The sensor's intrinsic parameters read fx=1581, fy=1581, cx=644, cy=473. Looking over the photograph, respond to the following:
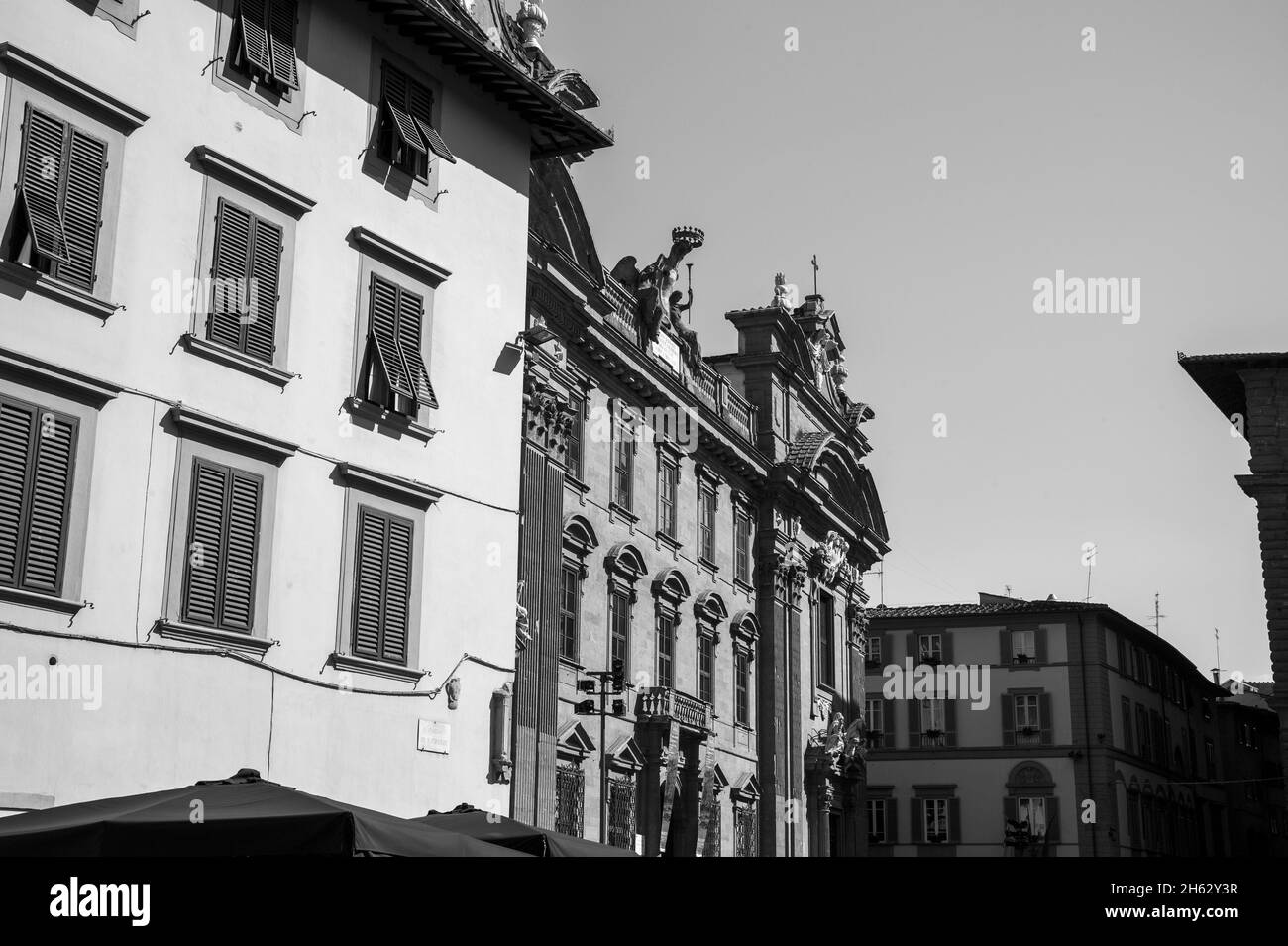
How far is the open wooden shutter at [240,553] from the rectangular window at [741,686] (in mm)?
25359

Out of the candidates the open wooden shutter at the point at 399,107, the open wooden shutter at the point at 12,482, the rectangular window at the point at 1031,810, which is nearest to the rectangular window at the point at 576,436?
the open wooden shutter at the point at 399,107

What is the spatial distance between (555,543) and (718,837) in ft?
38.6

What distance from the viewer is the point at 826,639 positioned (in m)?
50.8

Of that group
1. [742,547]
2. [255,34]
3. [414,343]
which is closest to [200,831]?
[414,343]

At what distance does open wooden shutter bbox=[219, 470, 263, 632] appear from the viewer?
58.6 ft

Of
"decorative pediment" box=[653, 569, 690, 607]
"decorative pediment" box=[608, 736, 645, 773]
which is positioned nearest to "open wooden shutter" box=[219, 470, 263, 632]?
"decorative pediment" box=[608, 736, 645, 773]

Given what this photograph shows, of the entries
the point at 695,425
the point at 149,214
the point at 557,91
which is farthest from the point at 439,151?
the point at 695,425

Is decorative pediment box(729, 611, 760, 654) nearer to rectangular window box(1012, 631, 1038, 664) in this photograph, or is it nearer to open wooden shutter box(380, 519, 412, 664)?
open wooden shutter box(380, 519, 412, 664)

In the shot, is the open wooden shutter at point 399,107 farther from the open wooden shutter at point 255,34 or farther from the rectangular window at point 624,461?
the rectangular window at point 624,461

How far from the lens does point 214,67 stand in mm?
18719

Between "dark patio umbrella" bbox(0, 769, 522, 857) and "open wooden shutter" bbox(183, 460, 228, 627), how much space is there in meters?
4.71

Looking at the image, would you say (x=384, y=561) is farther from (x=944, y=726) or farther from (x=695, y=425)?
(x=944, y=726)

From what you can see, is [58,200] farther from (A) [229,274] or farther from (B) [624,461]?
(B) [624,461]

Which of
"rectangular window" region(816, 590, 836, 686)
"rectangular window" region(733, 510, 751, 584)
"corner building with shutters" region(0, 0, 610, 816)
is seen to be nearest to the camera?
"corner building with shutters" region(0, 0, 610, 816)
